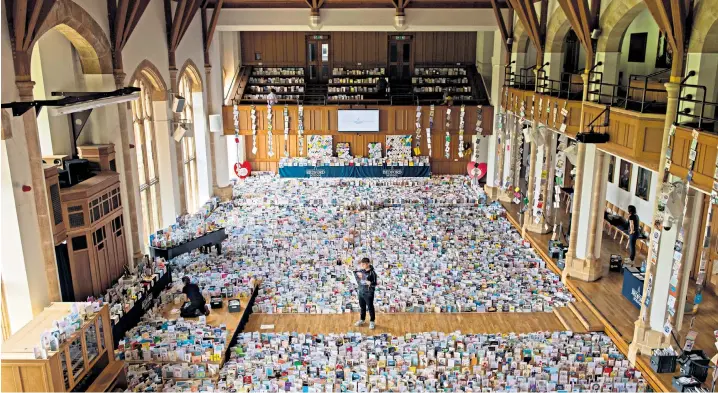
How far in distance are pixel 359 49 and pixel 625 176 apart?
45.9 ft

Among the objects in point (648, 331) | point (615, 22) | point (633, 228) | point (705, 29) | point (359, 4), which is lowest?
point (648, 331)

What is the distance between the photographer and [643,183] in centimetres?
1647

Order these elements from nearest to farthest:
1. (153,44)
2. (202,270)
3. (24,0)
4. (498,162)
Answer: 1. (24,0)
2. (202,270)
3. (153,44)
4. (498,162)

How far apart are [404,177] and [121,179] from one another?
Answer: 1425 centimetres

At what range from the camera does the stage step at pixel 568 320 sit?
1219cm

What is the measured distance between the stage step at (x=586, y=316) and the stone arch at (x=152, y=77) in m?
12.4

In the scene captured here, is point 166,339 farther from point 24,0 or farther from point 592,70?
point 592,70

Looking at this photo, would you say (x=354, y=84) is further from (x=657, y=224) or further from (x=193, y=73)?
(x=657, y=224)

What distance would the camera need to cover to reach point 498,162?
22547 millimetres

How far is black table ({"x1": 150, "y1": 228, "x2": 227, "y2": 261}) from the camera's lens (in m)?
15.1

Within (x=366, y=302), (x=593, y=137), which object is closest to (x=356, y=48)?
(x=593, y=137)

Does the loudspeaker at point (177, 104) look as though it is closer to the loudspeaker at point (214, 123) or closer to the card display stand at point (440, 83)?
the loudspeaker at point (214, 123)

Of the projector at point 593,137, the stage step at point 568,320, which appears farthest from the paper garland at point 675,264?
the projector at point 593,137

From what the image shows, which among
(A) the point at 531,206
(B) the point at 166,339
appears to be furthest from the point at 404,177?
(B) the point at 166,339
